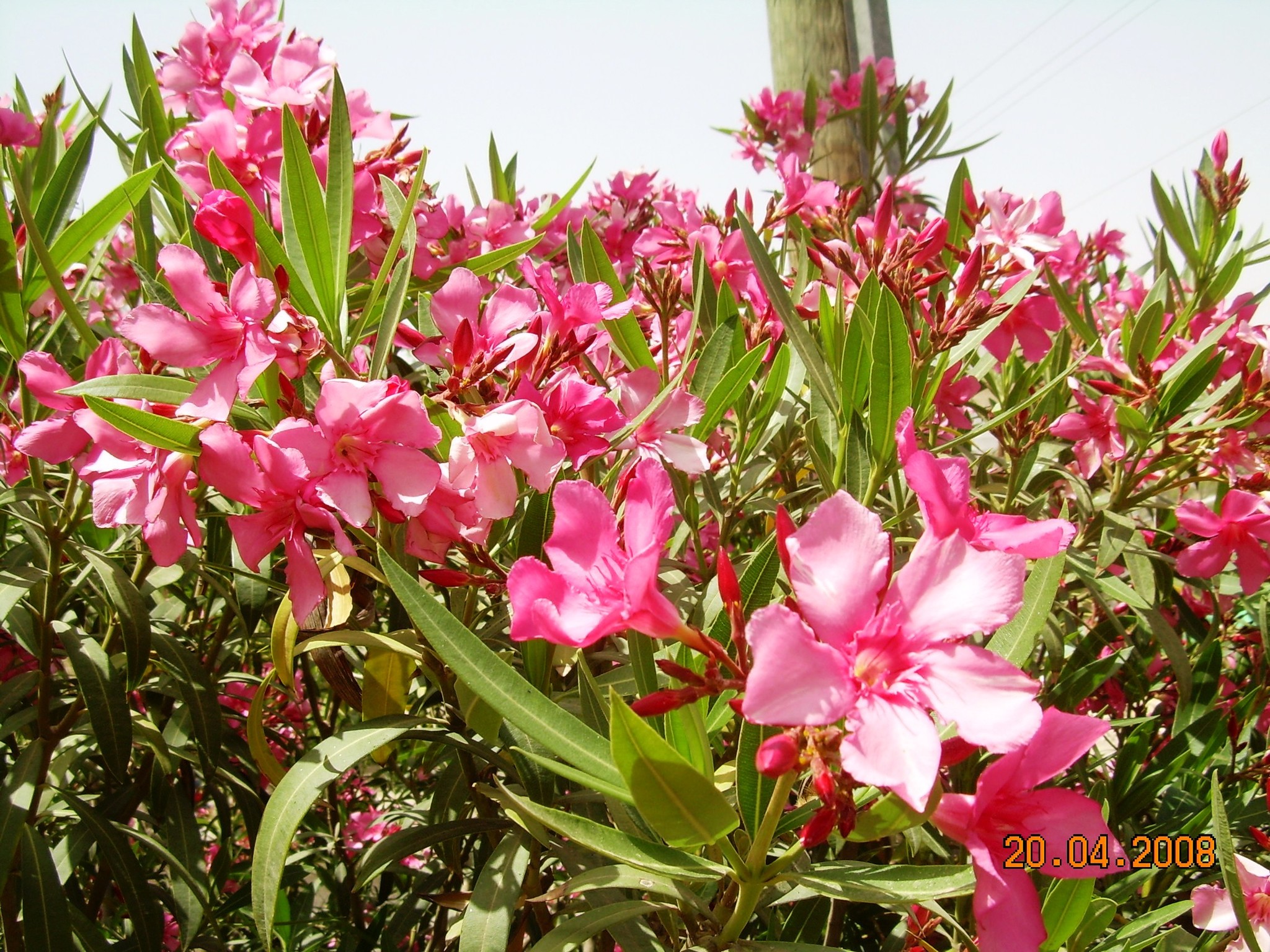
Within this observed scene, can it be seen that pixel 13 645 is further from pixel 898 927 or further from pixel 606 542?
pixel 898 927

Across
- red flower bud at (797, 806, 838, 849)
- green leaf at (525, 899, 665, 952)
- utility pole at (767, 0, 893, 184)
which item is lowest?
green leaf at (525, 899, 665, 952)

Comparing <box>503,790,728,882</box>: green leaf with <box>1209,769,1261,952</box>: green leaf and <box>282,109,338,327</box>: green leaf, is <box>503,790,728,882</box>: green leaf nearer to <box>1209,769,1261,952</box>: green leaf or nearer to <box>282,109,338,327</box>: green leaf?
<box>1209,769,1261,952</box>: green leaf

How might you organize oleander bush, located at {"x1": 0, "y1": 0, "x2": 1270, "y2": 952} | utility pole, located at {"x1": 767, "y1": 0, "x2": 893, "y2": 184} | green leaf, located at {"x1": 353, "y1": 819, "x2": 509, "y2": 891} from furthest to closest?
utility pole, located at {"x1": 767, "y1": 0, "x2": 893, "y2": 184}
green leaf, located at {"x1": 353, "y1": 819, "x2": 509, "y2": 891}
oleander bush, located at {"x1": 0, "y1": 0, "x2": 1270, "y2": 952}

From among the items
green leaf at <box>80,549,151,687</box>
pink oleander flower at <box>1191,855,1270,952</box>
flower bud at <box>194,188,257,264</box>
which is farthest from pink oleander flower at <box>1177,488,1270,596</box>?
green leaf at <box>80,549,151,687</box>

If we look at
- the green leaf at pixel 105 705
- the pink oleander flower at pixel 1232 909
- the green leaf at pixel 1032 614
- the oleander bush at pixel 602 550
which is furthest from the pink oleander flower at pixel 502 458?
the pink oleander flower at pixel 1232 909

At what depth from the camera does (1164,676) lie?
1827 mm

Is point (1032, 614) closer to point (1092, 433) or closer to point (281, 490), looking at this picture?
point (281, 490)

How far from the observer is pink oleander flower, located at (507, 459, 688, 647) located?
1.99 ft

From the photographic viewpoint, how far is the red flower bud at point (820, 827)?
559 millimetres

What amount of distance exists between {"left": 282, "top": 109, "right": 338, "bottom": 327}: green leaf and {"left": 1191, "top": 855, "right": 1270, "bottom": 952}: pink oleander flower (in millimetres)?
1174

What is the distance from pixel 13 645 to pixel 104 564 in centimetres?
55

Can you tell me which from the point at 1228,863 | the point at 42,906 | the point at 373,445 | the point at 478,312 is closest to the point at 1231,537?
the point at 1228,863

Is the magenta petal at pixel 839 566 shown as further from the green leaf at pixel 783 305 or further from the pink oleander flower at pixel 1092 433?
the pink oleander flower at pixel 1092 433

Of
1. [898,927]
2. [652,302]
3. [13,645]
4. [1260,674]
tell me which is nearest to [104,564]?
[13,645]
